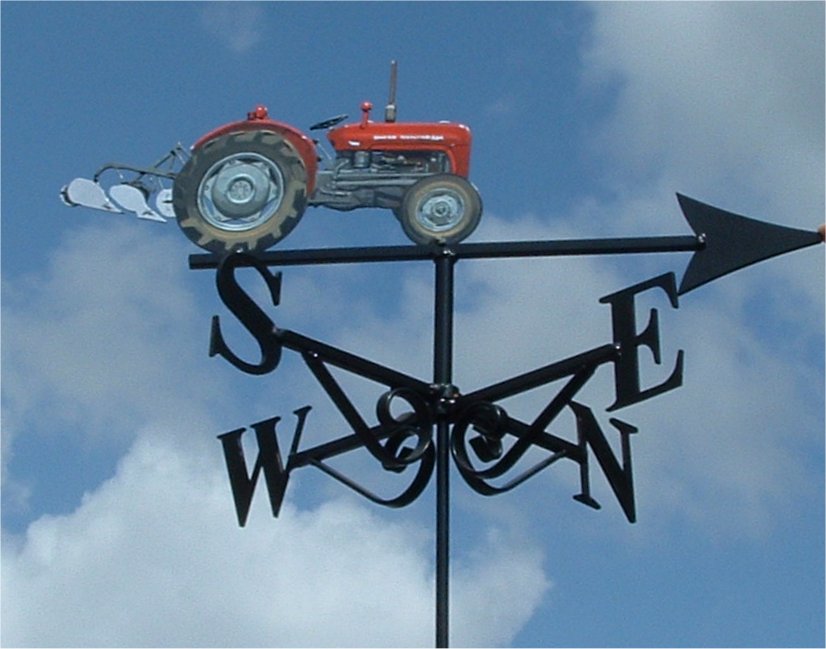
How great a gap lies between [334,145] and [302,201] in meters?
0.61

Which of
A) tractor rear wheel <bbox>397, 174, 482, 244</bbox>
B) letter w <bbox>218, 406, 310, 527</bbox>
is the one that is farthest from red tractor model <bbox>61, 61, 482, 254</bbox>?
letter w <bbox>218, 406, 310, 527</bbox>

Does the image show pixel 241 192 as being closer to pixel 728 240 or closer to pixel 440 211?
pixel 440 211

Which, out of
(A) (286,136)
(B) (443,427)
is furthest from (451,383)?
(A) (286,136)

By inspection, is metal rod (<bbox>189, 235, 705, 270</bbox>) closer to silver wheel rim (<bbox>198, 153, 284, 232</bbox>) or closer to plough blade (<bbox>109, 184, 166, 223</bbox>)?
silver wheel rim (<bbox>198, 153, 284, 232</bbox>)

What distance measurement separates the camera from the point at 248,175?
12.9ft

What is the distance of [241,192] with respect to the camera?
391 centimetres

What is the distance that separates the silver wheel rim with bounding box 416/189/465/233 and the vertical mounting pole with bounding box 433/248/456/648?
0.11m

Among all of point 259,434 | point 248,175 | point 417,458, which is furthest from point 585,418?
point 248,175

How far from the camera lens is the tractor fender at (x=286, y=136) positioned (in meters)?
4.11

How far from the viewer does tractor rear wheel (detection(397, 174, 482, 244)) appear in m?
3.76

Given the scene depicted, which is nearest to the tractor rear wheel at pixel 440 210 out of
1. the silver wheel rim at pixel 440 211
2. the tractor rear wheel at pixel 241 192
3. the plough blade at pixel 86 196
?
the silver wheel rim at pixel 440 211

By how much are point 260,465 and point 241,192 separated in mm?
705

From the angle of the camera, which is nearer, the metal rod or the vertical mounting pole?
the vertical mounting pole

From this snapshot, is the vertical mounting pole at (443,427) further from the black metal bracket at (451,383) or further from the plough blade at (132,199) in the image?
the plough blade at (132,199)
